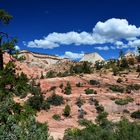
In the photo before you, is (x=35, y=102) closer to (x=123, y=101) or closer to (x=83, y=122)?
(x=83, y=122)

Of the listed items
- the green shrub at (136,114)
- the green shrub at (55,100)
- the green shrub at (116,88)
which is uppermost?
the green shrub at (116,88)

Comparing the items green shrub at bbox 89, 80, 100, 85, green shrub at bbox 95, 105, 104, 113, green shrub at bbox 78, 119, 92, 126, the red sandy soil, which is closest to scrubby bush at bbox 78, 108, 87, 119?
the red sandy soil

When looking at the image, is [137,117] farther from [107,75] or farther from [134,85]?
[107,75]

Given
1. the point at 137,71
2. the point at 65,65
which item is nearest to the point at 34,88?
the point at 137,71

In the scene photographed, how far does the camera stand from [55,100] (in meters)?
→ 62.3

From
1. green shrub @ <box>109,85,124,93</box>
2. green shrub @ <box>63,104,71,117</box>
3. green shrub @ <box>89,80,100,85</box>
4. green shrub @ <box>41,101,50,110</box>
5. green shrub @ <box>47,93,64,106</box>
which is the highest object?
green shrub @ <box>89,80,100,85</box>

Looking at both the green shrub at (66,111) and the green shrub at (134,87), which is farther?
the green shrub at (134,87)

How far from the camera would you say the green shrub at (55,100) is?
61938mm

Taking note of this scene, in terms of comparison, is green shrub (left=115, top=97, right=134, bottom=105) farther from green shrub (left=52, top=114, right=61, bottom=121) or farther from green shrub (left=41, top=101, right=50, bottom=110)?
green shrub (left=52, top=114, right=61, bottom=121)

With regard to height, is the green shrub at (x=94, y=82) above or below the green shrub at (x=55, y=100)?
above

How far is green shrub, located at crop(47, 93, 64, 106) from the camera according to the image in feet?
203

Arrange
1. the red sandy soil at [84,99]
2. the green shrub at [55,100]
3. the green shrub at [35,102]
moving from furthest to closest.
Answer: the green shrub at [55,100]
the green shrub at [35,102]
the red sandy soil at [84,99]

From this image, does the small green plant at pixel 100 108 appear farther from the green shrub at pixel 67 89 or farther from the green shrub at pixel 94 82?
the green shrub at pixel 94 82

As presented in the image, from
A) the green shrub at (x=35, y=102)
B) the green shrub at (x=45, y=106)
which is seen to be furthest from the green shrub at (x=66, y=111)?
the green shrub at (x=35, y=102)
